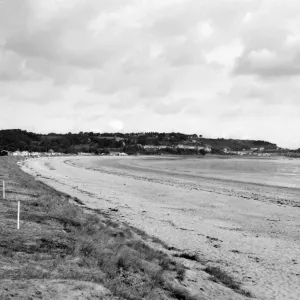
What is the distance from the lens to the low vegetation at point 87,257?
8594 mm

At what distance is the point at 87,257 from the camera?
33.9 ft

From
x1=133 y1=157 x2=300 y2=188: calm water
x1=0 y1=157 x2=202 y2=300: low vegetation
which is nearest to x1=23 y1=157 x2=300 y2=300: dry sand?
x1=0 y1=157 x2=202 y2=300: low vegetation

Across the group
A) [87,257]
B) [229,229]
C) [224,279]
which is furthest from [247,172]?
[87,257]

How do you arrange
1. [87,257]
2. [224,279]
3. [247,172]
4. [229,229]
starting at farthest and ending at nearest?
[247,172]
[229,229]
[224,279]
[87,257]

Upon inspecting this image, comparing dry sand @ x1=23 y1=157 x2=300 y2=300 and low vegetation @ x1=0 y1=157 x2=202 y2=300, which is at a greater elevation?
low vegetation @ x1=0 y1=157 x2=202 y2=300

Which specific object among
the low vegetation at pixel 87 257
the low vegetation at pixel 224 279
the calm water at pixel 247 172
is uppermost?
the low vegetation at pixel 87 257

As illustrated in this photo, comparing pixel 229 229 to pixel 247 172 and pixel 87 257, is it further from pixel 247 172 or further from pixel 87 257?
pixel 247 172

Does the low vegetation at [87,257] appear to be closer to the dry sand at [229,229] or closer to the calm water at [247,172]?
the dry sand at [229,229]

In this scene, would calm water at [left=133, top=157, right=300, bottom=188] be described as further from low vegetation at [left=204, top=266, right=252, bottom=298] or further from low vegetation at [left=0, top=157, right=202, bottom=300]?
low vegetation at [left=204, top=266, right=252, bottom=298]

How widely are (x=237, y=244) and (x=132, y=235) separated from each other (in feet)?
13.7

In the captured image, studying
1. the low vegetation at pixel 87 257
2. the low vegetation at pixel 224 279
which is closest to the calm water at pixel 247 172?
the low vegetation at pixel 87 257

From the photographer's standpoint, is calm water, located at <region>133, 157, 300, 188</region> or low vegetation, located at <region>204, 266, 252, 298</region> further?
calm water, located at <region>133, 157, 300, 188</region>

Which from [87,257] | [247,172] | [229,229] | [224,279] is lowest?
[247,172]

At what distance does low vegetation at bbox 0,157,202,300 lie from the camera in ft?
28.2
